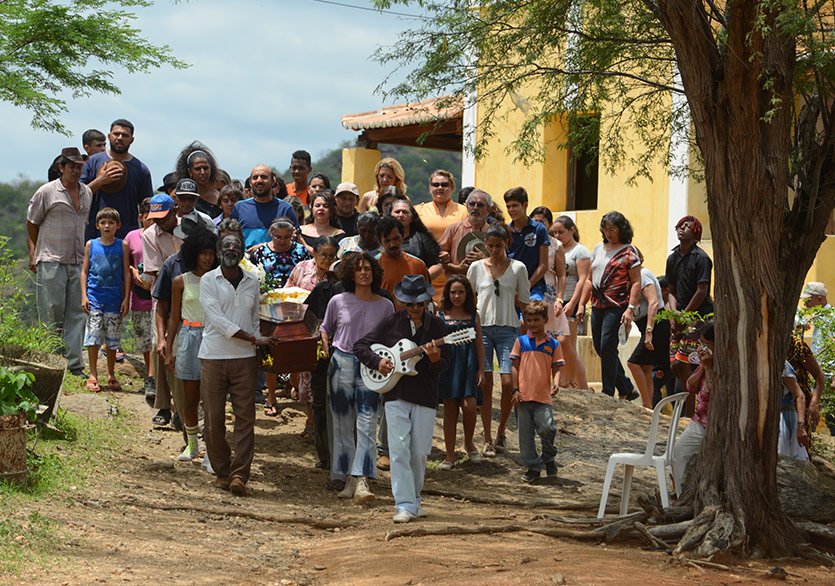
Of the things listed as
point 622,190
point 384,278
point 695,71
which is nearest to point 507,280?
point 384,278

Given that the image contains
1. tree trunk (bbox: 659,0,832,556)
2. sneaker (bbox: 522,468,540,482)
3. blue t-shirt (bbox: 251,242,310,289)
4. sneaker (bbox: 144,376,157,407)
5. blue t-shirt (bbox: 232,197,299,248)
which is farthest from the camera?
sneaker (bbox: 144,376,157,407)

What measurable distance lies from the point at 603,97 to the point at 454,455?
3.77m

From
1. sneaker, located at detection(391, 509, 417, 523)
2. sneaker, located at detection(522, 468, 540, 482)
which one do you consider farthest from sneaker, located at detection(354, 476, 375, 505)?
sneaker, located at detection(522, 468, 540, 482)

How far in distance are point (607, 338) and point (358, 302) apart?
409cm

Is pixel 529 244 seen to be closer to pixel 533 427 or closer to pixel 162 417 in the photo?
pixel 533 427

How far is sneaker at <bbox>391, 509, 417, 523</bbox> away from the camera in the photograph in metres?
8.10

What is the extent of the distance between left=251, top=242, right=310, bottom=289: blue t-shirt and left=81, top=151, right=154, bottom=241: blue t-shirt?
246cm

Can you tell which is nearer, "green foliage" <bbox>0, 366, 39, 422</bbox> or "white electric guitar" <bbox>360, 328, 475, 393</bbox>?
"green foliage" <bbox>0, 366, 39, 422</bbox>

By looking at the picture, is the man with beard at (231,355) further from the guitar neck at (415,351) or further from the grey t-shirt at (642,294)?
the grey t-shirt at (642,294)

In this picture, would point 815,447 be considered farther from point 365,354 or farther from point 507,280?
point 365,354

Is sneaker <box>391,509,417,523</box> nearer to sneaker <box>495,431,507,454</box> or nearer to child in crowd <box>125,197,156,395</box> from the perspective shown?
sneaker <box>495,431,507,454</box>

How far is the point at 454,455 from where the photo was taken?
10602mm

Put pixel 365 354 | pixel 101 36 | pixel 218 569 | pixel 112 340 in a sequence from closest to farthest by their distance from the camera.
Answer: pixel 218 569 < pixel 365 354 < pixel 112 340 < pixel 101 36

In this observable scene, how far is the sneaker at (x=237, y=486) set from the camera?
28.8 feet
